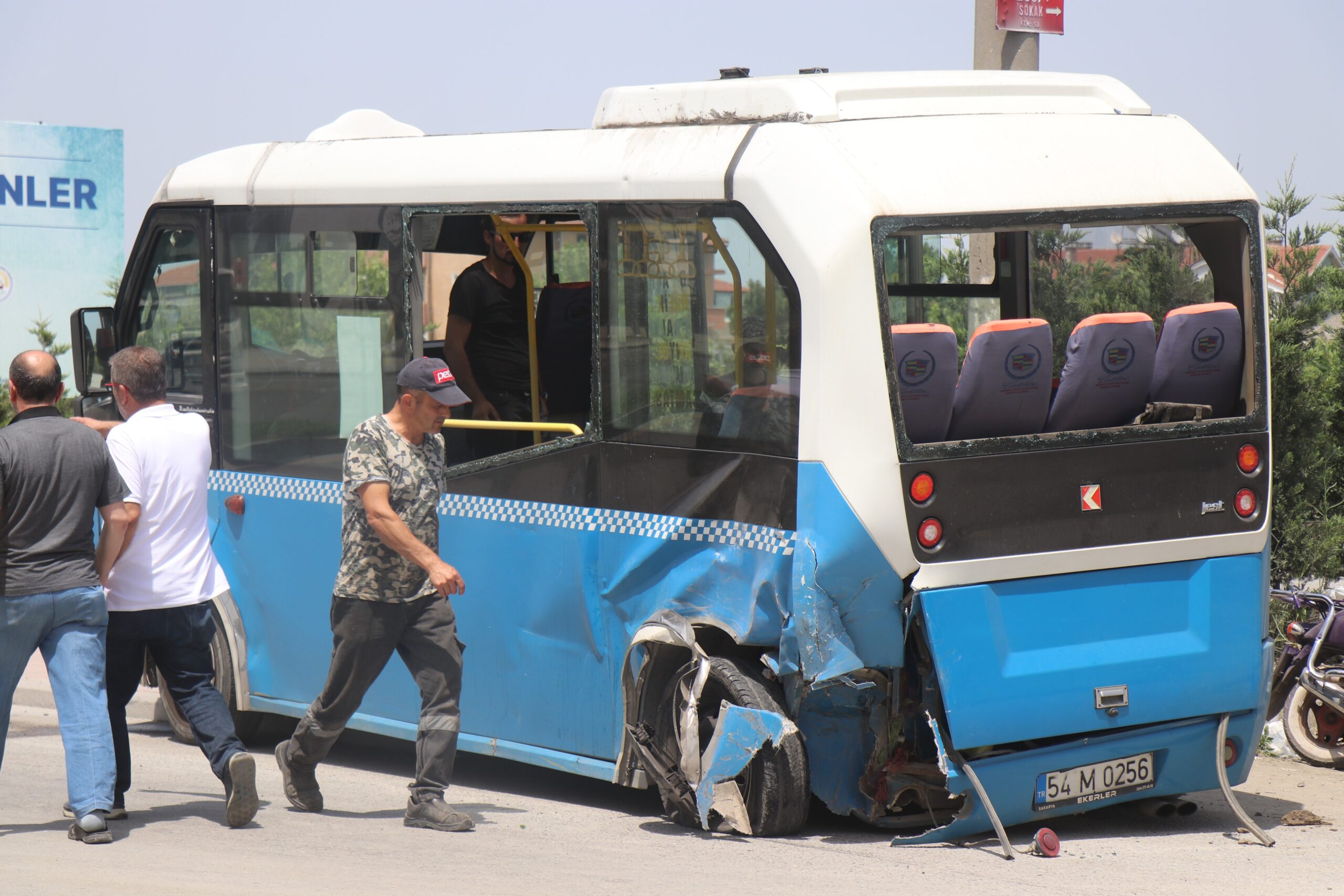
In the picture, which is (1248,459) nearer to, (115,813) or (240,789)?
(240,789)

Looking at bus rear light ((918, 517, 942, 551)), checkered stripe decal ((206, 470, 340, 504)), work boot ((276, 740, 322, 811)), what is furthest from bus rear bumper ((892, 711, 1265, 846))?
checkered stripe decal ((206, 470, 340, 504))

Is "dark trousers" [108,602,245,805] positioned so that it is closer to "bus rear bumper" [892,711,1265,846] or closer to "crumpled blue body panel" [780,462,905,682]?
"crumpled blue body panel" [780,462,905,682]

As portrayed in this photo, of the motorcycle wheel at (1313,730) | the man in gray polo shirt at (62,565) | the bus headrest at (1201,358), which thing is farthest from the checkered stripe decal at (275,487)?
the motorcycle wheel at (1313,730)

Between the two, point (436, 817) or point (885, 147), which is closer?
point (885, 147)

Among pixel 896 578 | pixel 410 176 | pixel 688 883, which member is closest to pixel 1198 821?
pixel 896 578

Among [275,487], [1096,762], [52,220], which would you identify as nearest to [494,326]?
[275,487]

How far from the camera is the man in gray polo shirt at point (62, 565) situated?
17.6 feet

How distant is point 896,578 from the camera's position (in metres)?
5.22

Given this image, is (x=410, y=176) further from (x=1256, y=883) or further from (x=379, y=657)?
(x=1256, y=883)

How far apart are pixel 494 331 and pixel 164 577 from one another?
201cm

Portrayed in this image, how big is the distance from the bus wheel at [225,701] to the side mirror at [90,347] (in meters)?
1.38

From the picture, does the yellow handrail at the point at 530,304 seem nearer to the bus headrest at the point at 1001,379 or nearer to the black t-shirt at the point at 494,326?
the black t-shirt at the point at 494,326

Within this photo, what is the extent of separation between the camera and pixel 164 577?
5773 millimetres

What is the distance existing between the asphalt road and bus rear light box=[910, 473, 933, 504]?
1223mm
